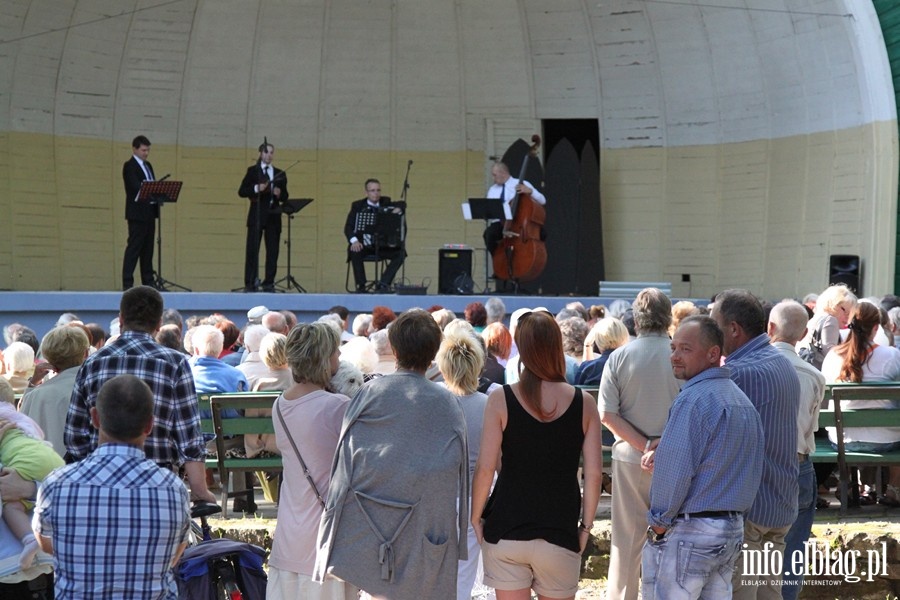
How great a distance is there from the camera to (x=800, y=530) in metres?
4.61

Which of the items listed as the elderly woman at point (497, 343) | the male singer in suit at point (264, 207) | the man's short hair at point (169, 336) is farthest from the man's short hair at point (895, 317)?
the male singer in suit at point (264, 207)

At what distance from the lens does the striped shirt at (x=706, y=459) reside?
3590 mm

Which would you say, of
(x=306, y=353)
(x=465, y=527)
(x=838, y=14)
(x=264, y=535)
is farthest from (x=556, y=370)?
(x=838, y=14)

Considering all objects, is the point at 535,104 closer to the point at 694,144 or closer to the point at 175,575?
the point at 694,144

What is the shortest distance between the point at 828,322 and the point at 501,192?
20.5 feet

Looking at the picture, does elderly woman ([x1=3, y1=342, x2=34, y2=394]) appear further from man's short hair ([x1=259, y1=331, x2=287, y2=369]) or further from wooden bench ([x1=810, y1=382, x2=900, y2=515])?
wooden bench ([x1=810, y1=382, x2=900, y2=515])

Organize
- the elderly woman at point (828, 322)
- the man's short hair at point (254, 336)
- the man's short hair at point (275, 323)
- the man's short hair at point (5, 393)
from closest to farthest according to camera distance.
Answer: the man's short hair at point (5, 393) < the elderly woman at point (828, 322) < the man's short hair at point (254, 336) < the man's short hair at point (275, 323)

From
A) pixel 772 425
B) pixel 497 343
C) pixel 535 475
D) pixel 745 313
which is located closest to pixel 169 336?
pixel 497 343

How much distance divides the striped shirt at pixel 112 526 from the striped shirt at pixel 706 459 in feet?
4.92

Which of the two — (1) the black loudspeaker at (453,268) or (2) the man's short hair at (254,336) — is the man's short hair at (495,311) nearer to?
(2) the man's short hair at (254,336)

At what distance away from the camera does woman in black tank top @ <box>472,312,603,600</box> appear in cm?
377

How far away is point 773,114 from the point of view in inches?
559

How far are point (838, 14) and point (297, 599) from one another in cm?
1097

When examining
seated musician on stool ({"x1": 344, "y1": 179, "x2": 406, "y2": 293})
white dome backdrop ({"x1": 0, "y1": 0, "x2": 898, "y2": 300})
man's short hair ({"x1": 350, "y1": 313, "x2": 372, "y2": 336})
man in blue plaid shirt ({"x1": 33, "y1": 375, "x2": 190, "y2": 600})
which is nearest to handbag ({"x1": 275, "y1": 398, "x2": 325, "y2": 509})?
man in blue plaid shirt ({"x1": 33, "y1": 375, "x2": 190, "y2": 600})
